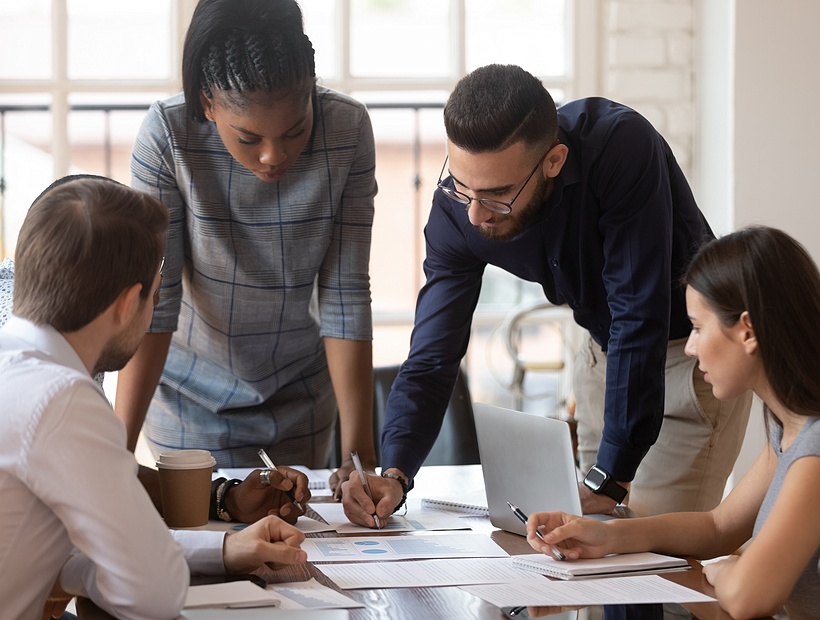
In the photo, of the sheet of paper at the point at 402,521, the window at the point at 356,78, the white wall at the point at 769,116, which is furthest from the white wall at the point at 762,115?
the sheet of paper at the point at 402,521

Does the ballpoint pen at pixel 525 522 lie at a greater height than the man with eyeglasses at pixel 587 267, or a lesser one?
lesser

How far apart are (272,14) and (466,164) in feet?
1.36

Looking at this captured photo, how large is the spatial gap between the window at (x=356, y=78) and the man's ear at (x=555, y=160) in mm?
2049

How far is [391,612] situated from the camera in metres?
1.12

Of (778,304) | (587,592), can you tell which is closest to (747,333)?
(778,304)

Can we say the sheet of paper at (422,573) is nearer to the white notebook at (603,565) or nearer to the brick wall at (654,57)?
the white notebook at (603,565)

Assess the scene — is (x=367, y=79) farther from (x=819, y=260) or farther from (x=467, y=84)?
(x=467, y=84)

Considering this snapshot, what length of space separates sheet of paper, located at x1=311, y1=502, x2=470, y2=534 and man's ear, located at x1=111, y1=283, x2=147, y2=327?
1.69 ft

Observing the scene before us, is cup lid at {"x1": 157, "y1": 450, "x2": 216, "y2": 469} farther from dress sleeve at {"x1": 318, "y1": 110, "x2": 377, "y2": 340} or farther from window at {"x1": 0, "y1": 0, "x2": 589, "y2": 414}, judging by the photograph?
→ window at {"x1": 0, "y1": 0, "x2": 589, "y2": 414}

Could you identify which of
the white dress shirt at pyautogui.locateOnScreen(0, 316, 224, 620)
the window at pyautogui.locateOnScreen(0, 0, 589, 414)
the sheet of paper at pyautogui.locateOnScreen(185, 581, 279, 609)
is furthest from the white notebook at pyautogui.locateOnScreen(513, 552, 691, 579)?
the window at pyautogui.locateOnScreen(0, 0, 589, 414)

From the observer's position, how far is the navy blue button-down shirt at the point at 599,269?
169cm

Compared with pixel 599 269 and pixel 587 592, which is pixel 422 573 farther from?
pixel 599 269

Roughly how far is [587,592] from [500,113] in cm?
79

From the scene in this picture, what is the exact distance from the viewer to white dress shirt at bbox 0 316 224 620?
1.03 meters
